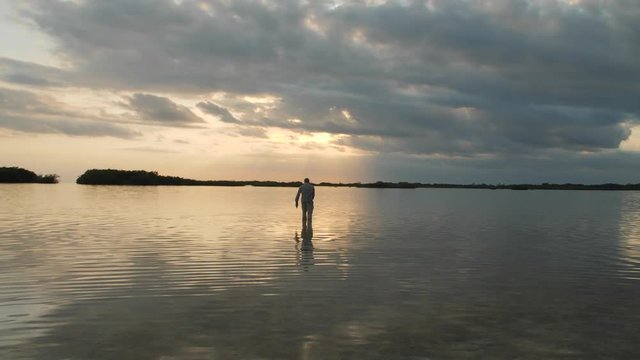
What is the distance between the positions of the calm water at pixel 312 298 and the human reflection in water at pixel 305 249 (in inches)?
3.7

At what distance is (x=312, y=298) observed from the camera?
11.6 meters

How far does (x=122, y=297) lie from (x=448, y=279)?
26.6ft

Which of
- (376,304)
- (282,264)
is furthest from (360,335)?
(282,264)

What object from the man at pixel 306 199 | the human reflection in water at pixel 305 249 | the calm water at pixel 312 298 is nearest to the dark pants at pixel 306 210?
the man at pixel 306 199

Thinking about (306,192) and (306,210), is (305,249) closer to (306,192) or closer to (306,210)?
(306,210)

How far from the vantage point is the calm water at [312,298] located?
812cm

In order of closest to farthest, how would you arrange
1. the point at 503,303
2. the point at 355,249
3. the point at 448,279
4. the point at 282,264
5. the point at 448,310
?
1. the point at 448,310
2. the point at 503,303
3. the point at 448,279
4. the point at 282,264
5. the point at 355,249

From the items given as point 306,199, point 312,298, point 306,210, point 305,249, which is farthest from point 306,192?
point 312,298

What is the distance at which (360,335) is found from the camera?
8727 millimetres

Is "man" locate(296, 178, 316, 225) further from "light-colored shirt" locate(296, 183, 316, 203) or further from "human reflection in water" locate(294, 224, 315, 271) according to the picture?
"human reflection in water" locate(294, 224, 315, 271)

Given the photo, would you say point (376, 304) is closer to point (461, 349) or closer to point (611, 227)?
point (461, 349)

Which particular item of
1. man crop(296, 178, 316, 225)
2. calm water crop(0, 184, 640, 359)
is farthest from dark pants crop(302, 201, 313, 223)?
calm water crop(0, 184, 640, 359)

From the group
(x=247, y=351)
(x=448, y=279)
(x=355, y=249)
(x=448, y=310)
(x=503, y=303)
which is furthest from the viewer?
(x=355, y=249)

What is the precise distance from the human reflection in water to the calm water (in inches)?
3.7
